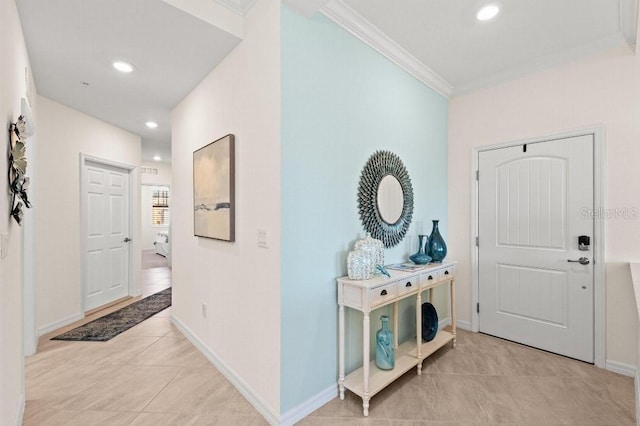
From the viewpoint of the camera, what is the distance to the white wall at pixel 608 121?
2385 mm

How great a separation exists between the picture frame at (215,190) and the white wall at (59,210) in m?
1.82

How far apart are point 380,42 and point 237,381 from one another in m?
2.81

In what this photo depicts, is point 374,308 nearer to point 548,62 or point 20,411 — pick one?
point 20,411

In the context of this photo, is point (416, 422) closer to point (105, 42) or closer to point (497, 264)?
point (497, 264)

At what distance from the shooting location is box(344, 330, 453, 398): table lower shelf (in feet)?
6.49

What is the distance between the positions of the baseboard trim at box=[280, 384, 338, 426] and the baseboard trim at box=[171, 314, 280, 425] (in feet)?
0.20

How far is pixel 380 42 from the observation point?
2420 millimetres

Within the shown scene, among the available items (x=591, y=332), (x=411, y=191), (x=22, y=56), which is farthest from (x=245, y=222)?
(x=591, y=332)

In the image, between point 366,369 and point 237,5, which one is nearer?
point 366,369

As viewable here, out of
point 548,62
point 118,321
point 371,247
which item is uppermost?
point 548,62

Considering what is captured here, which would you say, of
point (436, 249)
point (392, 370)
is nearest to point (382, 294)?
point (392, 370)

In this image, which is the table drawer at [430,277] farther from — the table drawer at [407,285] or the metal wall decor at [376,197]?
the metal wall decor at [376,197]

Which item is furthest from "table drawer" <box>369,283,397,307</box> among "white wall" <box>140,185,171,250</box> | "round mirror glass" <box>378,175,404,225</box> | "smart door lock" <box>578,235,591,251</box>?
"white wall" <box>140,185,171,250</box>

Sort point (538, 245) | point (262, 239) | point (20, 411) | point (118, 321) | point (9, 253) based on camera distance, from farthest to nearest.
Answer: point (118, 321) → point (538, 245) → point (262, 239) → point (20, 411) → point (9, 253)
